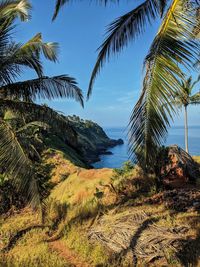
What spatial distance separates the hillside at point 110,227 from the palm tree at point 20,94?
4.71ft

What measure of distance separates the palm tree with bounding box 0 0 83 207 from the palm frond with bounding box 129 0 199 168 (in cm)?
333

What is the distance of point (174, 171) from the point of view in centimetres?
905

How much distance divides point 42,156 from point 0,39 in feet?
31.9

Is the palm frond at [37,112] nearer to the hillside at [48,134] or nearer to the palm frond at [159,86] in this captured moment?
the hillside at [48,134]

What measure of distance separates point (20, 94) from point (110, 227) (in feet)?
13.1

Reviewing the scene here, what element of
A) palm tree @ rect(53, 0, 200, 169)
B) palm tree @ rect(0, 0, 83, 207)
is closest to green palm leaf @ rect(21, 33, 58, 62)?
palm tree @ rect(0, 0, 83, 207)

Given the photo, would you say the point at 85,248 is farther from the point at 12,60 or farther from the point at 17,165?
the point at 12,60

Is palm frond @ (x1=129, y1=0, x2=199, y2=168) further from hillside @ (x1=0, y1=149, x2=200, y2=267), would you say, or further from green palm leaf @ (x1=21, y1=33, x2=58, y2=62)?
green palm leaf @ (x1=21, y1=33, x2=58, y2=62)

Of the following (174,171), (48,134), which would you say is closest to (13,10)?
(174,171)

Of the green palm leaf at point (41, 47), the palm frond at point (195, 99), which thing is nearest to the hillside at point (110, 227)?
the green palm leaf at point (41, 47)

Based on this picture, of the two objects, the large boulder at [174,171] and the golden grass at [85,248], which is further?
the large boulder at [174,171]

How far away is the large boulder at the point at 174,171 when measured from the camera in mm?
9016

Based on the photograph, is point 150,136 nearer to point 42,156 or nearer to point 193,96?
point 42,156

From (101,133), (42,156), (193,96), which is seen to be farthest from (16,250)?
(101,133)
